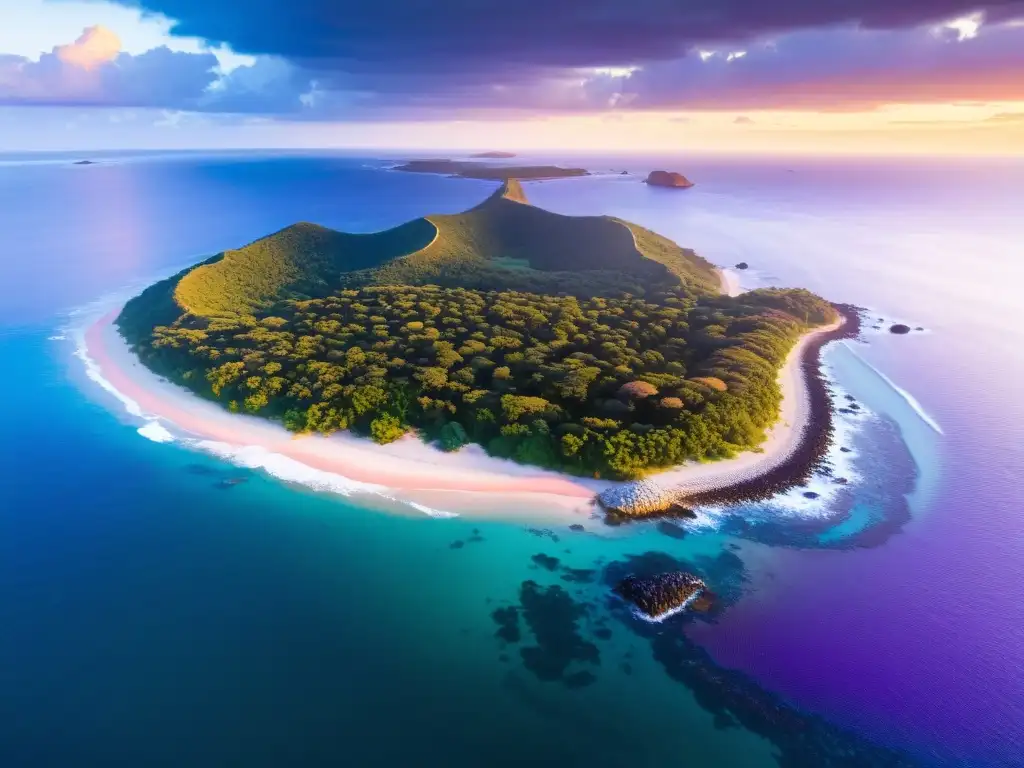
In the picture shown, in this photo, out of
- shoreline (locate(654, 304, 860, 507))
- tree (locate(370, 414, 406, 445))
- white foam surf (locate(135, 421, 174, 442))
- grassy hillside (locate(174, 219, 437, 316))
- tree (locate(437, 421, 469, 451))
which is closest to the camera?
shoreline (locate(654, 304, 860, 507))

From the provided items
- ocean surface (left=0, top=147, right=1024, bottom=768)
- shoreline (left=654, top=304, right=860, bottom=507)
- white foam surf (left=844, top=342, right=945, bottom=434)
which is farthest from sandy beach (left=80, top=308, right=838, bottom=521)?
white foam surf (left=844, top=342, right=945, bottom=434)

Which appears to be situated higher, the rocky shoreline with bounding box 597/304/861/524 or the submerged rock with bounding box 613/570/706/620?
the rocky shoreline with bounding box 597/304/861/524

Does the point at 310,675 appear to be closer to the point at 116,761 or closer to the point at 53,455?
the point at 116,761

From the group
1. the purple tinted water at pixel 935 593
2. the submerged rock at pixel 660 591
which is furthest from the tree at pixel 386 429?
the purple tinted water at pixel 935 593

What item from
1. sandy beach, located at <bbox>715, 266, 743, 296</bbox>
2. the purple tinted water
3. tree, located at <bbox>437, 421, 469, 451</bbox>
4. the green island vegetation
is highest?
the green island vegetation

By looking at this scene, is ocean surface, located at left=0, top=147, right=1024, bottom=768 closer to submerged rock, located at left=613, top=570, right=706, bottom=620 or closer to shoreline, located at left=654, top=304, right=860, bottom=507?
submerged rock, located at left=613, top=570, right=706, bottom=620

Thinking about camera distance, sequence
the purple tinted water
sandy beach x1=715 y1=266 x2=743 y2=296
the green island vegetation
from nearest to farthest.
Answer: the purple tinted water, the green island vegetation, sandy beach x1=715 y1=266 x2=743 y2=296

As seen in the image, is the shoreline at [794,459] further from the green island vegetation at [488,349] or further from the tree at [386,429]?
the tree at [386,429]

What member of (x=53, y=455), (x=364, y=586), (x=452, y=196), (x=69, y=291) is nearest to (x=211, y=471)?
(x=53, y=455)
